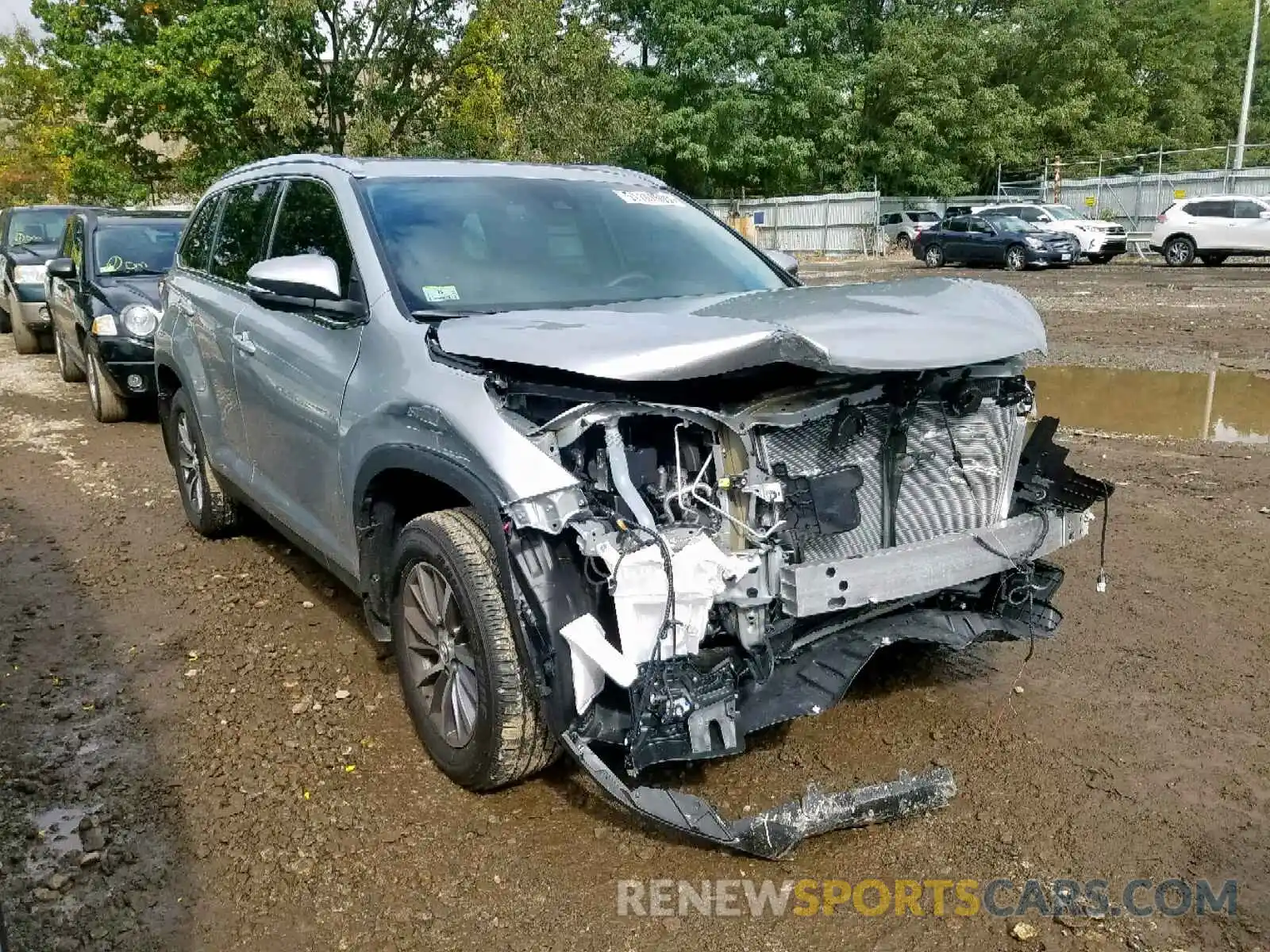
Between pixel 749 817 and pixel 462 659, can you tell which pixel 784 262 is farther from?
pixel 749 817

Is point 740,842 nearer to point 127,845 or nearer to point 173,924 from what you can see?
point 173,924

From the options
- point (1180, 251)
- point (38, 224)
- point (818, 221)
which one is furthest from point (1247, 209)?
point (38, 224)

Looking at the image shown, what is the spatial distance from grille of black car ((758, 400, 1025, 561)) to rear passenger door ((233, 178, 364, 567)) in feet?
5.24

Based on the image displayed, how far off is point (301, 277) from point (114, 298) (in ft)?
21.3

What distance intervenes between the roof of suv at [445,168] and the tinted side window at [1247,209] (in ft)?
74.5

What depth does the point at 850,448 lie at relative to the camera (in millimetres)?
3098

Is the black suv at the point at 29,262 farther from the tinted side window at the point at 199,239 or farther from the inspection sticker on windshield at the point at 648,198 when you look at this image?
the inspection sticker on windshield at the point at 648,198

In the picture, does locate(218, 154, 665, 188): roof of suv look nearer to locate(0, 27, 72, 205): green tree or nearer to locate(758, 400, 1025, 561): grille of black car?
locate(758, 400, 1025, 561): grille of black car

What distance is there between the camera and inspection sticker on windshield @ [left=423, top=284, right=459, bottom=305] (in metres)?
3.52

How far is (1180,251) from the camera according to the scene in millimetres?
23953

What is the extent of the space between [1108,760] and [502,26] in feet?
72.8

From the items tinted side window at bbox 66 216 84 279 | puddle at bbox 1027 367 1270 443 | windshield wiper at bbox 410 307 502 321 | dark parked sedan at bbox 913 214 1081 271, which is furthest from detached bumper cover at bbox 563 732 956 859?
dark parked sedan at bbox 913 214 1081 271

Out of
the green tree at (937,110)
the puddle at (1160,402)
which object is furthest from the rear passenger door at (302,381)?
the green tree at (937,110)

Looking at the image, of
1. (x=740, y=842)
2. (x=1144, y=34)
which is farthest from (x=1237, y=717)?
(x=1144, y=34)
